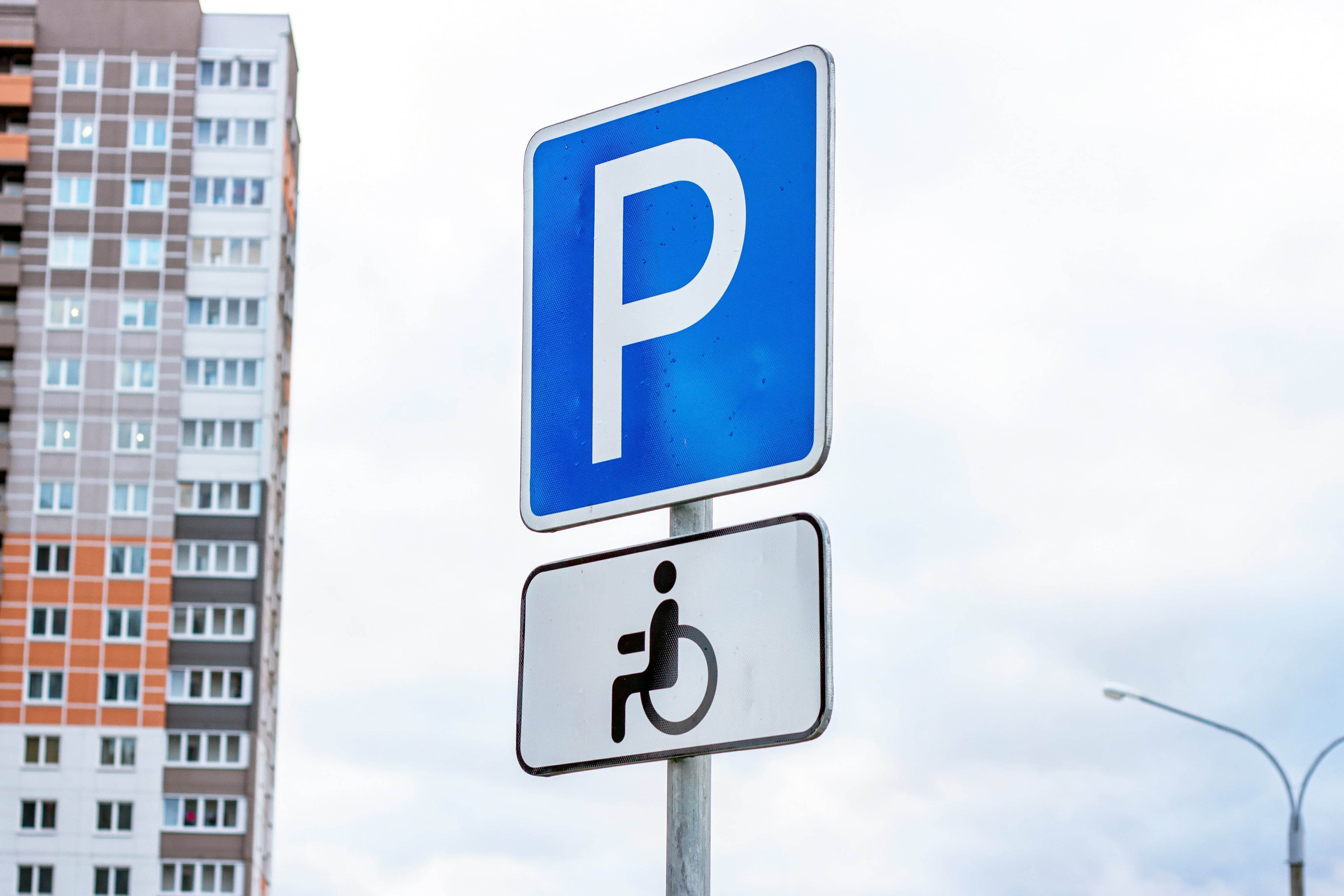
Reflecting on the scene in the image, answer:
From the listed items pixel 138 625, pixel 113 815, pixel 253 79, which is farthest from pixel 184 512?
pixel 253 79

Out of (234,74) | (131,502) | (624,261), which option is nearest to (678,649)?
(624,261)

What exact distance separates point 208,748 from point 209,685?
2.32m

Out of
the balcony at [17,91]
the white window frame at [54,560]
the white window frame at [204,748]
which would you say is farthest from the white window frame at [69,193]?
the white window frame at [204,748]

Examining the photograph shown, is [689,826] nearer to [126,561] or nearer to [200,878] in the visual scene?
[200,878]

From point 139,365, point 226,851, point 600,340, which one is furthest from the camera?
point 139,365

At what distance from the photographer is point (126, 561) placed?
6569 cm

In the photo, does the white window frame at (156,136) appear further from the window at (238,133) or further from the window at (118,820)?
the window at (118,820)

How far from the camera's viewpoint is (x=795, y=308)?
2.89 m

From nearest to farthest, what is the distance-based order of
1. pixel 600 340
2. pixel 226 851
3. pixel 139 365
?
pixel 600 340
pixel 226 851
pixel 139 365

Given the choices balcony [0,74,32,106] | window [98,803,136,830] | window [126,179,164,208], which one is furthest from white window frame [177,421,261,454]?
balcony [0,74,32,106]

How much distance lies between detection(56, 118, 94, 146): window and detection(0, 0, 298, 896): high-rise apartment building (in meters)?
0.07

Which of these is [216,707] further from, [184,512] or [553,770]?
[553,770]

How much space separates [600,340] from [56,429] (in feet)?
222

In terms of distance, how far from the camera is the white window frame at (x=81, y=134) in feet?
226
